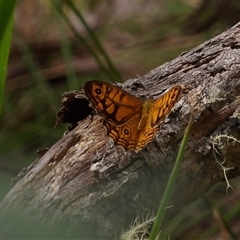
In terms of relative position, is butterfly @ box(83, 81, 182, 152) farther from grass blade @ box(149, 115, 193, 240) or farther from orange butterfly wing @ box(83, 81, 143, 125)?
grass blade @ box(149, 115, 193, 240)

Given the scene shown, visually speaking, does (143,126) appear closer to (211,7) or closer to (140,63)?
(140,63)

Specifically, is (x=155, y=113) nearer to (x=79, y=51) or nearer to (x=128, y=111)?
(x=128, y=111)

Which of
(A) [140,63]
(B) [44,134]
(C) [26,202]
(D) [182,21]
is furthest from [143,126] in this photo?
(D) [182,21]

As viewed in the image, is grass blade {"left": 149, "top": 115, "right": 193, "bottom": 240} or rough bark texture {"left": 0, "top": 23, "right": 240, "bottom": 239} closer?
grass blade {"left": 149, "top": 115, "right": 193, "bottom": 240}

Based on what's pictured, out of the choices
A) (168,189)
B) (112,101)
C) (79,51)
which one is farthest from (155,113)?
(79,51)

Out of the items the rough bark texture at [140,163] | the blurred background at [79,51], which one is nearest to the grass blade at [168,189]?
the rough bark texture at [140,163]

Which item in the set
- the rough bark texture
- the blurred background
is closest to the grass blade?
the rough bark texture
